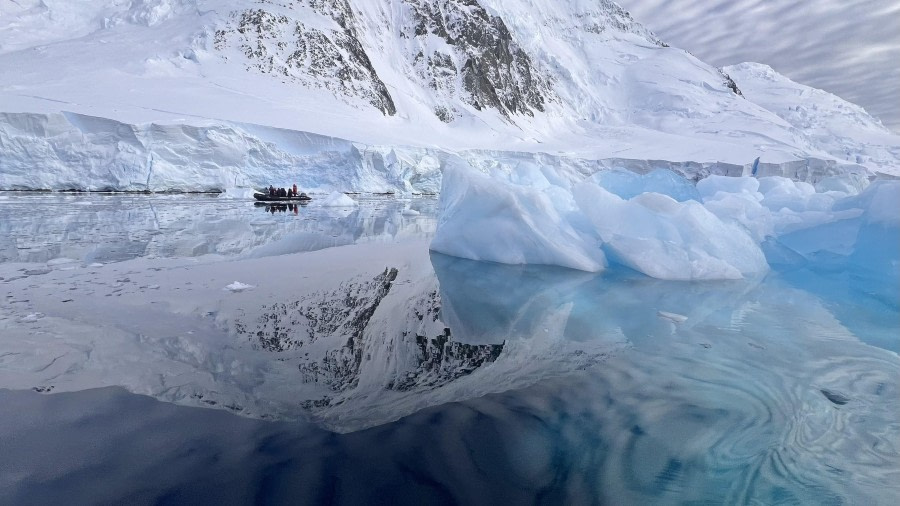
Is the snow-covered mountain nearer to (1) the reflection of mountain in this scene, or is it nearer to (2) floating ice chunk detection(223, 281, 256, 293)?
(2) floating ice chunk detection(223, 281, 256, 293)

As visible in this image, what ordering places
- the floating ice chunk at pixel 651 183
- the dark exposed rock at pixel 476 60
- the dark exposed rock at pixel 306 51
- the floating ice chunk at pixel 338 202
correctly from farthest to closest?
the dark exposed rock at pixel 476 60, the dark exposed rock at pixel 306 51, the floating ice chunk at pixel 338 202, the floating ice chunk at pixel 651 183

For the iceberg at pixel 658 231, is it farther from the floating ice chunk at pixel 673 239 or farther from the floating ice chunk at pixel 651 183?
A: the floating ice chunk at pixel 651 183

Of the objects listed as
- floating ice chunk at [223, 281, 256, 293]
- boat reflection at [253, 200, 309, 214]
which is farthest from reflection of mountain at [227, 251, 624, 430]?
boat reflection at [253, 200, 309, 214]

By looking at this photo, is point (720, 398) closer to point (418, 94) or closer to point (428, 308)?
point (428, 308)

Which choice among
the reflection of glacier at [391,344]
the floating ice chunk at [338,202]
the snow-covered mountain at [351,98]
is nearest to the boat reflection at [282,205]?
the floating ice chunk at [338,202]

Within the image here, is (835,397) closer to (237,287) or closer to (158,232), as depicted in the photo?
(237,287)

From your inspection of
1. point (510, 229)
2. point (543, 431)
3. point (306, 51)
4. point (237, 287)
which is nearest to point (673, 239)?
point (510, 229)
